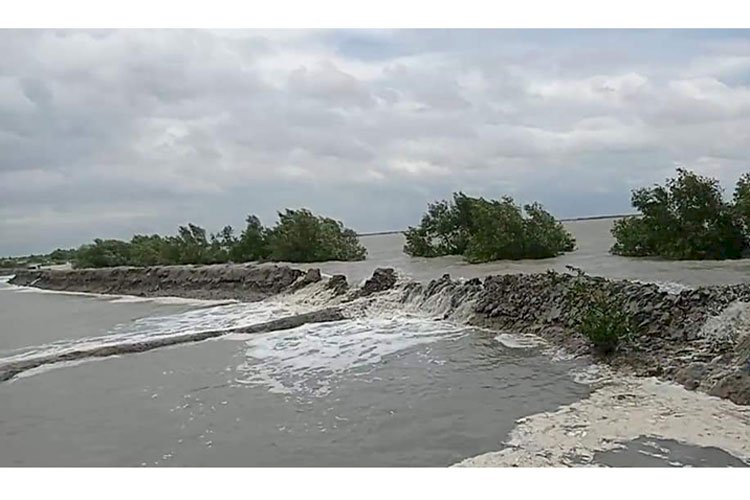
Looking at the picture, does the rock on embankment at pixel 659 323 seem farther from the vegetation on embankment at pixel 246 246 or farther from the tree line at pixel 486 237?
the vegetation on embankment at pixel 246 246

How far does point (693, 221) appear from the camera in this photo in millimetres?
14188

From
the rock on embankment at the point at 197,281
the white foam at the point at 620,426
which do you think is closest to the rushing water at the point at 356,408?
the white foam at the point at 620,426

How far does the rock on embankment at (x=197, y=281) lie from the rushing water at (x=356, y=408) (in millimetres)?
6048

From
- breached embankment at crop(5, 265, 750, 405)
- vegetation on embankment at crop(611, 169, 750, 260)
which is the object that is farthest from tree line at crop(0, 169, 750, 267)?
breached embankment at crop(5, 265, 750, 405)

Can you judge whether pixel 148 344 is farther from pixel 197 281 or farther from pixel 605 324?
pixel 197 281

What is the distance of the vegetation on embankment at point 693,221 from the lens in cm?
1362

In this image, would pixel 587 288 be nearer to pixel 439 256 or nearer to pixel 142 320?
pixel 142 320

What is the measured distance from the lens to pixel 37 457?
482 cm

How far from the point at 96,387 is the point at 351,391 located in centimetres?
266

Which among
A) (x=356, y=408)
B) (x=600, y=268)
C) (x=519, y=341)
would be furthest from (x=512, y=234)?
(x=356, y=408)

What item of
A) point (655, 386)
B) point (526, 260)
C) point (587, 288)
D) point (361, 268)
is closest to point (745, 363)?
point (655, 386)

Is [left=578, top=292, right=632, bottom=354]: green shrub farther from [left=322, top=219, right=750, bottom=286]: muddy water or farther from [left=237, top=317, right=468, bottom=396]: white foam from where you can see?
[left=322, top=219, right=750, bottom=286]: muddy water

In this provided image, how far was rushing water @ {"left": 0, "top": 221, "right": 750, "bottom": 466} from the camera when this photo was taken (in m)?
4.45

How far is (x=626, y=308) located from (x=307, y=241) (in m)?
14.8
